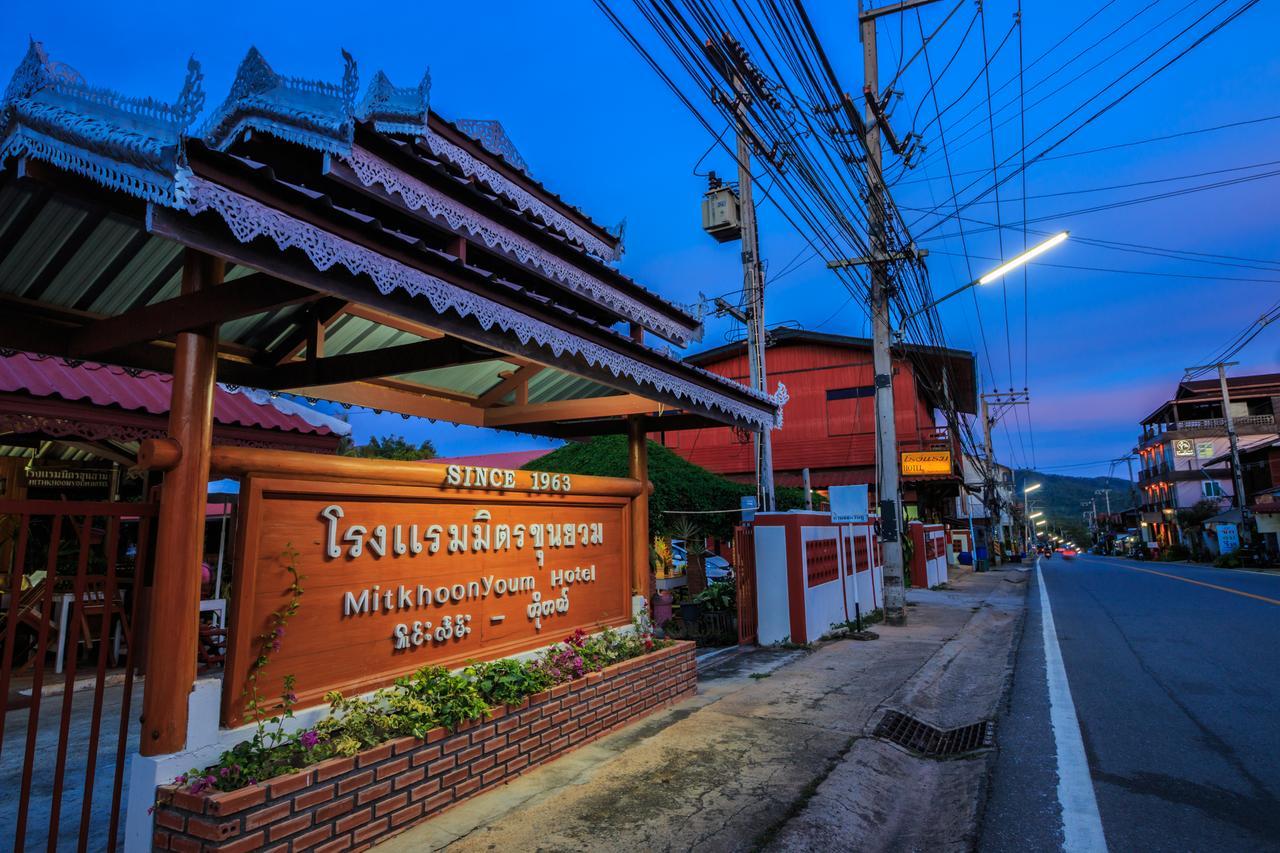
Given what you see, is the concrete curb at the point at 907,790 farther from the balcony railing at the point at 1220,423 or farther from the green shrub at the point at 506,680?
the balcony railing at the point at 1220,423

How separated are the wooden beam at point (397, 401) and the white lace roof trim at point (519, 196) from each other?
2541 mm

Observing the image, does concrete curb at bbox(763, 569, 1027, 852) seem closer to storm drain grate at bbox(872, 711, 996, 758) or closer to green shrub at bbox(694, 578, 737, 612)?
storm drain grate at bbox(872, 711, 996, 758)

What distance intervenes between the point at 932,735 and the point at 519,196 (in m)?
6.86

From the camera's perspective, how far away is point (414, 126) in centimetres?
461

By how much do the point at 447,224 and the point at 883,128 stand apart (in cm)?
939

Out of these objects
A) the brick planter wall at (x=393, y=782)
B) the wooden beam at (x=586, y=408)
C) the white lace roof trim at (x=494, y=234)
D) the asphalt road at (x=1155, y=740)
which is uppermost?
the white lace roof trim at (x=494, y=234)

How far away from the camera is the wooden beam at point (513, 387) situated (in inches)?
245

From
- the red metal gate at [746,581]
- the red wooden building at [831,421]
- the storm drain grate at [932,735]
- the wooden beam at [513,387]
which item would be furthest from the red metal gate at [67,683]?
the red wooden building at [831,421]

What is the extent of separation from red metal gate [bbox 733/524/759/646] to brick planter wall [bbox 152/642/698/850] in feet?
14.8

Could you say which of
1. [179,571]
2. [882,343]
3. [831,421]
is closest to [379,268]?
[179,571]

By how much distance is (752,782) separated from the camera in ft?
14.2

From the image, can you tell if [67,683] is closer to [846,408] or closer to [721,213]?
[721,213]

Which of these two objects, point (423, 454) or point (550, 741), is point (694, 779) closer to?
point (550, 741)

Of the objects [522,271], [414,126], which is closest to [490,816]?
[414,126]
